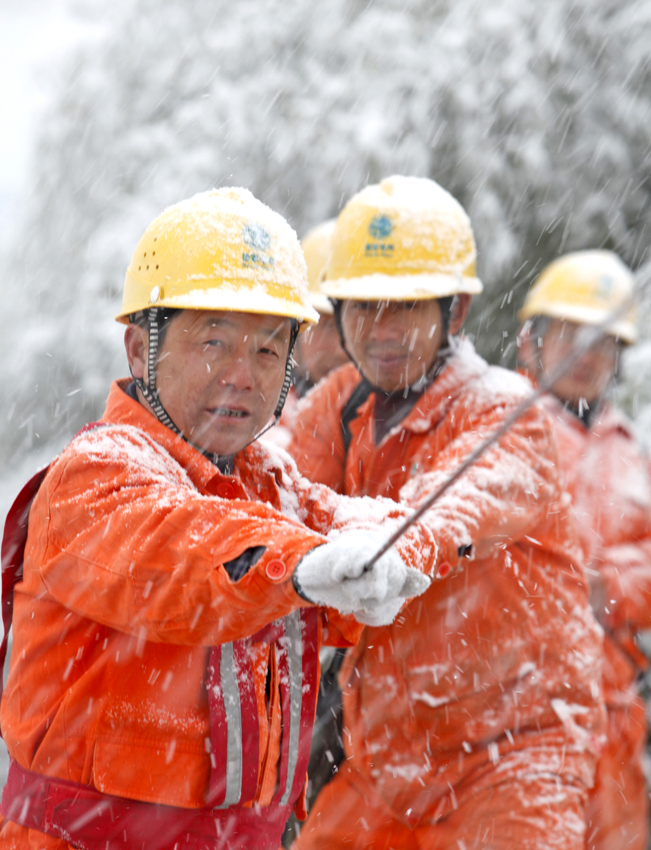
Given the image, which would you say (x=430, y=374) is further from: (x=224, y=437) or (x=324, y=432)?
(x=224, y=437)

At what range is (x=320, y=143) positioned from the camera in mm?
7578

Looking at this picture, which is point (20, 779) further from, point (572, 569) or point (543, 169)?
point (543, 169)

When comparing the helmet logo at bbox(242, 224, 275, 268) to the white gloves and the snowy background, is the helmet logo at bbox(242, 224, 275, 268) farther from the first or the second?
the snowy background

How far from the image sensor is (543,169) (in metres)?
7.22

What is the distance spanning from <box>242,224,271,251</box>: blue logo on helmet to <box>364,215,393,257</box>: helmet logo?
1502 millimetres

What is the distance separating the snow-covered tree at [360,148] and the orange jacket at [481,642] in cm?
397

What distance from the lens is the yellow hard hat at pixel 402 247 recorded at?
363 cm

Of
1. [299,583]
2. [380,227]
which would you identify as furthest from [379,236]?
[299,583]

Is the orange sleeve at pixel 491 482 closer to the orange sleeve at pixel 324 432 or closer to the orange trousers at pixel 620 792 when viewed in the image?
the orange sleeve at pixel 324 432

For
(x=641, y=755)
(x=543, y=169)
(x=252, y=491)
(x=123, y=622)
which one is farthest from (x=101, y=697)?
(x=543, y=169)

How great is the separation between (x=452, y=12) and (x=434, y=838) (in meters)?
6.33

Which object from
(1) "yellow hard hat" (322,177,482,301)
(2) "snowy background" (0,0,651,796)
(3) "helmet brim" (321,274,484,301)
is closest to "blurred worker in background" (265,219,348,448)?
(1) "yellow hard hat" (322,177,482,301)

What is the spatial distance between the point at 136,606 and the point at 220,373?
0.58 m

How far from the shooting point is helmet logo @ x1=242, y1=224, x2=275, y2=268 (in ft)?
7.25
